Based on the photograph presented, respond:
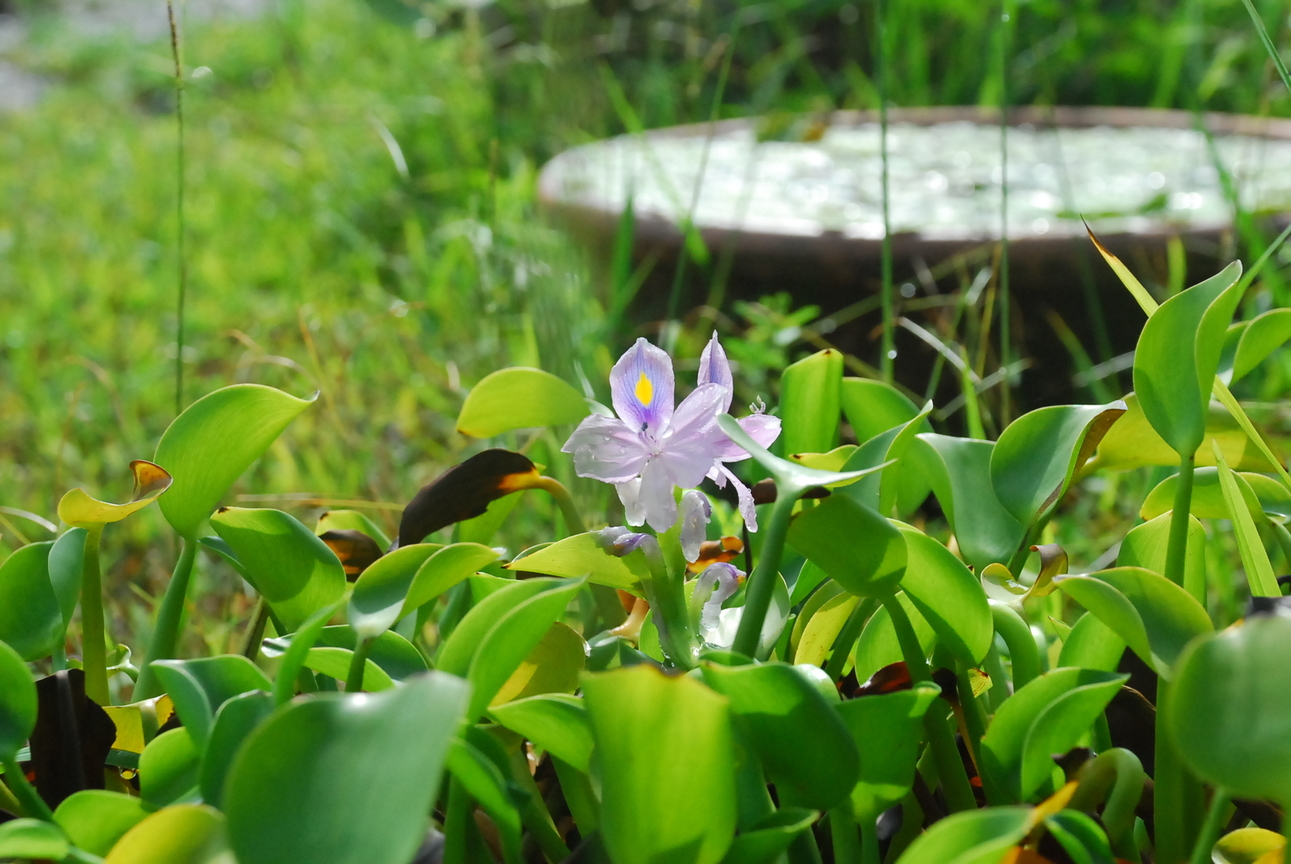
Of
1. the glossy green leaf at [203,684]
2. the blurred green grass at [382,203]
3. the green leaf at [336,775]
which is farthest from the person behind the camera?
the blurred green grass at [382,203]

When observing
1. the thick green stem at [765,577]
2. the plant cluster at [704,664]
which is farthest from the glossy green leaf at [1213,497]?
the thick green stem at [765,577]

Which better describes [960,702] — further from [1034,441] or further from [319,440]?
[319,440]

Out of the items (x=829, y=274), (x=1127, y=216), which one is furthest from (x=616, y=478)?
(x=1127, y=216)

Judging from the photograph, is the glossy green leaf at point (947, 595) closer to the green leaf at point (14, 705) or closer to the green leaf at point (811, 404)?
the green leaf at point (811, 404)

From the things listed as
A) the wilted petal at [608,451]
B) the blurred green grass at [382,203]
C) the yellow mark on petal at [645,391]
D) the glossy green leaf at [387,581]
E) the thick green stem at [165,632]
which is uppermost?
the yellow mark on petal at [645,391]

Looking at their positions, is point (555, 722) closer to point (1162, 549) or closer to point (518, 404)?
point (518, 404)

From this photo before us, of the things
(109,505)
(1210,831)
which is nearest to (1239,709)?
(1210,831)

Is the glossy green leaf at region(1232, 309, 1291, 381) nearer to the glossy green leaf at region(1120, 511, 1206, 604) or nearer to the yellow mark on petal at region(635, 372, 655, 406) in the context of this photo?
the glossy green leaf at region(1120, 511, 1206, 604)

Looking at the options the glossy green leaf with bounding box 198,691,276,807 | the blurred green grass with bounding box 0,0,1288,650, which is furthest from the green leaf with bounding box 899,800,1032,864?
the blurred green grass with bounding box 0,0,1288,650
